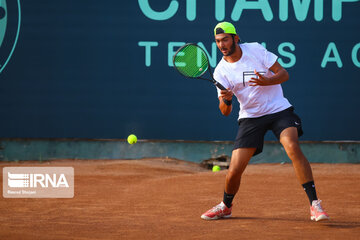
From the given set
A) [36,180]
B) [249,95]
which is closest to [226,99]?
[249,95]

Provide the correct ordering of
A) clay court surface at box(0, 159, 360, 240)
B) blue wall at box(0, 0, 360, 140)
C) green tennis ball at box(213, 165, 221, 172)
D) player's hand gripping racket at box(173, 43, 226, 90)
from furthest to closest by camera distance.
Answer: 1. blue wall at box(0, 0, 360, 140)
2. green tennis ball at box(213, 165, 221, 172)
3. player's hand gripping racket at box(173, 43, 226, 90)
4. clay court surface at box(0, 159, 360, 240)

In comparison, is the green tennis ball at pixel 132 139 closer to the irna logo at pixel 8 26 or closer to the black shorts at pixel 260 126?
the irna logo at pixel 8 26

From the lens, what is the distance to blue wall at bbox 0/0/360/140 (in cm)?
802

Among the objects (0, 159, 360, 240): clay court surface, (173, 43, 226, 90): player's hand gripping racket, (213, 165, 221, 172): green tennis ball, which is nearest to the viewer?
(0, 159, 360, 240): clay court surface

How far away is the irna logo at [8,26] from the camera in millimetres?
8188

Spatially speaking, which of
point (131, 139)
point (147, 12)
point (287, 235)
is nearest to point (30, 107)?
point (131, 139)

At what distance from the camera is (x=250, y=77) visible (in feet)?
13.9

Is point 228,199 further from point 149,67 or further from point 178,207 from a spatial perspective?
point 149,67

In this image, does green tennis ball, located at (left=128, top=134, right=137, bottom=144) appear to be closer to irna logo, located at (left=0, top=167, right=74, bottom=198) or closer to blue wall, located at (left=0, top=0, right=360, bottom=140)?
blue wall, located at (left=0, top=0, right=360, bottom=140)

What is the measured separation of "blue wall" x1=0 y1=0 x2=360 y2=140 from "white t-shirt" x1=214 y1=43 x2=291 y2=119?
378 cm

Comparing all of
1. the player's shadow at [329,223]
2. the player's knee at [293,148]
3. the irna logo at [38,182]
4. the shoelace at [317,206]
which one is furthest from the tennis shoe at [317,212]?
the irna logo at [38,182]

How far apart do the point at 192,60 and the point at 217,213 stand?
1284 mm

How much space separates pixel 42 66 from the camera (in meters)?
8.23

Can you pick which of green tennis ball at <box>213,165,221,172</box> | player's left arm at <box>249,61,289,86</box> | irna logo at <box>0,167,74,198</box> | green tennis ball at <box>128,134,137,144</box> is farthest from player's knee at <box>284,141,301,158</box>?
green tennis ball at <box>128,134,137,144</box>
